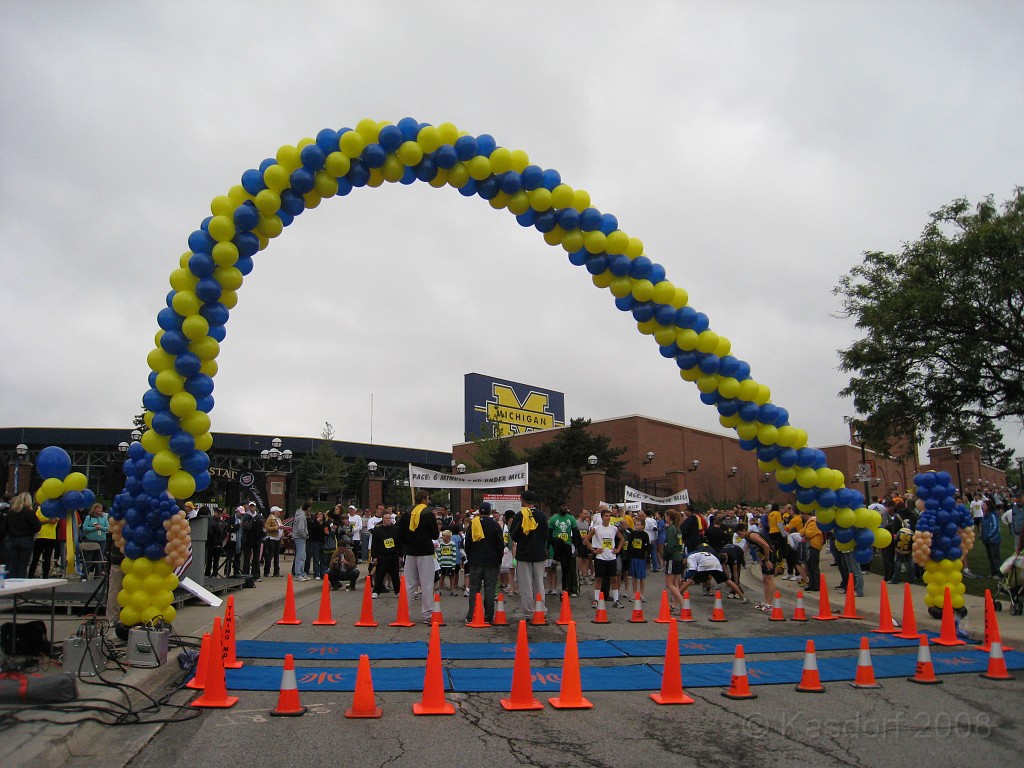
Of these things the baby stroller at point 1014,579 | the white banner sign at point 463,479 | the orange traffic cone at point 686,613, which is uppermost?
the white banner sign at point 463,479

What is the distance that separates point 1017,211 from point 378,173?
19423 mm

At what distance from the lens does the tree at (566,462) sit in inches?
1567

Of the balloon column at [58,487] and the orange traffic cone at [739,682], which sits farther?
the balloon column at [58,487]

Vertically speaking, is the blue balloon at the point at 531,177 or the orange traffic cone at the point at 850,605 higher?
the blue balloon at the point at 531,177

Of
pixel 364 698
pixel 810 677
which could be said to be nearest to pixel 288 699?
pixel 364 698

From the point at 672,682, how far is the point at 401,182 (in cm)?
707

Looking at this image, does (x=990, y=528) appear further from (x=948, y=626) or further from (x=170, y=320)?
(x=170, y=320)

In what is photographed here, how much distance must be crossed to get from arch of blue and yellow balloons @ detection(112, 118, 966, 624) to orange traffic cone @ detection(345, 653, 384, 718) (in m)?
3.74

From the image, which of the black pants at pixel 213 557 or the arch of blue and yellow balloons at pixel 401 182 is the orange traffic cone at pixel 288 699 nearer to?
the arch of blue and yellow balloons at pixel 401 182

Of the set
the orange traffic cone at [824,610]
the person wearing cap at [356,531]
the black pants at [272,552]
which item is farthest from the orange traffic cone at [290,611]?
the person wearing cap at [356,531]

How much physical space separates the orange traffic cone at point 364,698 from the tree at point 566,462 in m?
33.0

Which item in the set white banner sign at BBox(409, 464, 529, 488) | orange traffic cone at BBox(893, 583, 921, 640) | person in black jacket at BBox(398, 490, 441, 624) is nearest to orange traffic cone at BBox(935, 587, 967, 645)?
orange traffic cone at BBox(893, 583, 921, 640)

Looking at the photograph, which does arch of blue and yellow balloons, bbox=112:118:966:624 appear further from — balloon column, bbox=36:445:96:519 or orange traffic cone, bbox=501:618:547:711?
orange traffic cone, bbox=501:618:547:711

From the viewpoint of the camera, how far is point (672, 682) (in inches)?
281
